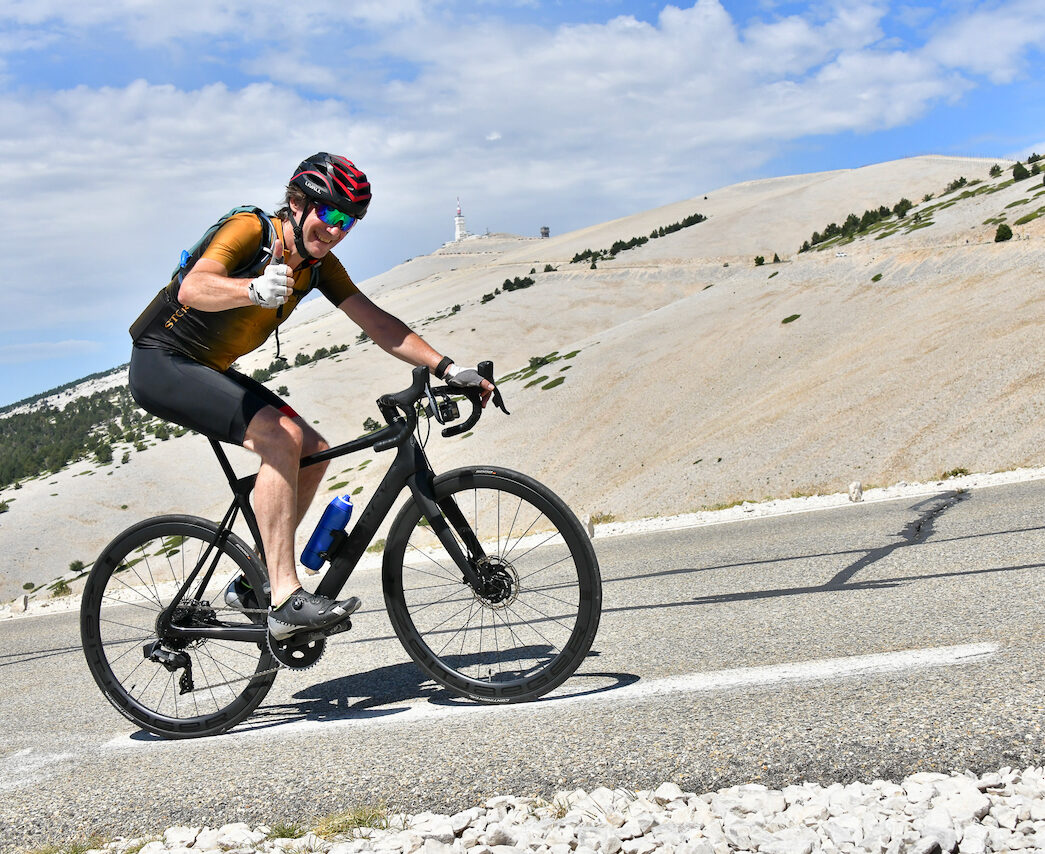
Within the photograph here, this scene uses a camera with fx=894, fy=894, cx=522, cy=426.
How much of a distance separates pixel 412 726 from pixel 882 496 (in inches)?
330

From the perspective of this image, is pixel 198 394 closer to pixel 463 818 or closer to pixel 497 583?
pixel 497 583

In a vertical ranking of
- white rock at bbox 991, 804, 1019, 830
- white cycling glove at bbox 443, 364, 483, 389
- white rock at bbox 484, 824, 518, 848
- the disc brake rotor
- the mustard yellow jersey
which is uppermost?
the mustard yellow jersey

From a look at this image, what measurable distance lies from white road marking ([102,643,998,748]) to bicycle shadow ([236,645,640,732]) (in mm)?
16

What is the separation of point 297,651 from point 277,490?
2.33 feet

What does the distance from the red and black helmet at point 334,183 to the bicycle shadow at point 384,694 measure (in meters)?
2.17

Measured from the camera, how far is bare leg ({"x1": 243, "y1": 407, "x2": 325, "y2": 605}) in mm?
3818

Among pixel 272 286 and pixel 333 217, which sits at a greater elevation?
pixel 333 217

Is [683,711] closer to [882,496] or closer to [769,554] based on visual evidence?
[769,554]

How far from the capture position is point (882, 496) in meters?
10.6

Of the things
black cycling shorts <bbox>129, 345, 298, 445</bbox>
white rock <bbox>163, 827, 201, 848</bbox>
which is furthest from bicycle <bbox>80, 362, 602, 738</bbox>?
white rock <bbox>163, 827, 201, 848</bbox>

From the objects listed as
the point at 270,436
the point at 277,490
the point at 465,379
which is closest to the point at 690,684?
the point at 465,379

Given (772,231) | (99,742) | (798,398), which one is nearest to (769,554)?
(99,742)

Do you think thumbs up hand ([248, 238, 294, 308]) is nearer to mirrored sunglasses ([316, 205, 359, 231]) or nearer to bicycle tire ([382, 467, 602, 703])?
mirrored sunglasses ([316, 205, 359, 231])

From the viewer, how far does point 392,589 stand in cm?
402
